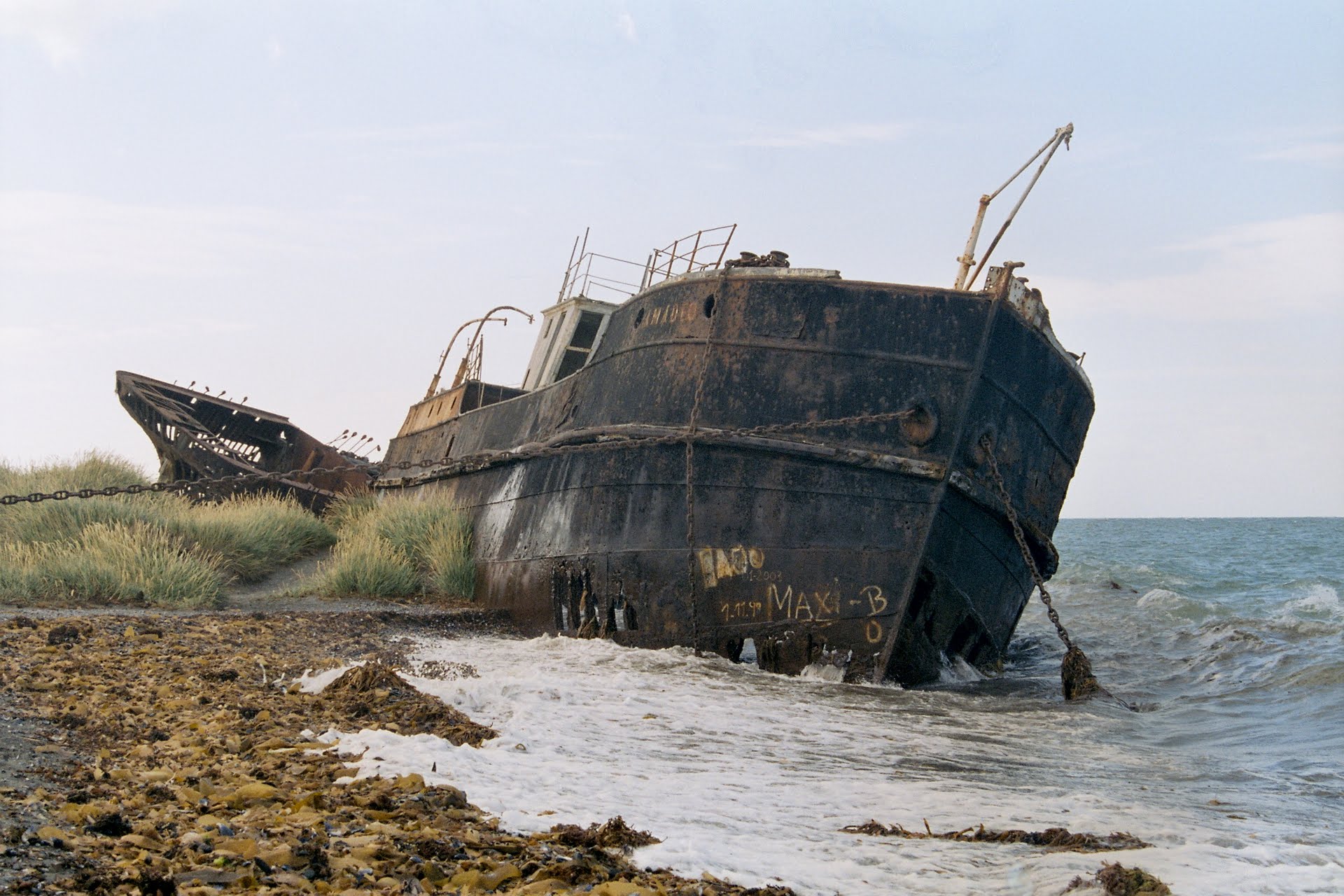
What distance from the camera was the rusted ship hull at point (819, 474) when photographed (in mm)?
7500

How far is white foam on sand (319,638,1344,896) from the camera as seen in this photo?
3557 mm

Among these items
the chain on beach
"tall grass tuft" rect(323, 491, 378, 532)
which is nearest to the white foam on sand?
the chain on beach

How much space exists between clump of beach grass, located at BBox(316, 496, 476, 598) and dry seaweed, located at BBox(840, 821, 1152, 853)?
7.77 m

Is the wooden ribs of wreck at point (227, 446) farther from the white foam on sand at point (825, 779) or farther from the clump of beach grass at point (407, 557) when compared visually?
the white foam on sand at point (825, 779)

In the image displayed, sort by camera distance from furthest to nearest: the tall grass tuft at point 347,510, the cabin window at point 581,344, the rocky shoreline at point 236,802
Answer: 1. the tall grass tuft at point 347,510
2. the cabin window at point 581,344
3. the rocky shoreline at point 236,802

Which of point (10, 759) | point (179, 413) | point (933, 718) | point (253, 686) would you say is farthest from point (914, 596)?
point (179, 413)

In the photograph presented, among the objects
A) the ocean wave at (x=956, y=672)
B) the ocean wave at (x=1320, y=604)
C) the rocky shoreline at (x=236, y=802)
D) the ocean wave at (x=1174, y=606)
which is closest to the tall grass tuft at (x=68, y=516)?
the rocky shoreline at (x=236, y=802)

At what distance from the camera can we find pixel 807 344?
7.87m

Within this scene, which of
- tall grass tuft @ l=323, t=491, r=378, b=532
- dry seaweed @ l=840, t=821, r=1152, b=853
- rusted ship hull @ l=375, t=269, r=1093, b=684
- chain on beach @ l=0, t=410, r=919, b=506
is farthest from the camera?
tall grass tuft @ l=323, t=491, r=378, b=532

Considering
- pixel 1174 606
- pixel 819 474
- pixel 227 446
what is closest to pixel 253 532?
pixel 227 446

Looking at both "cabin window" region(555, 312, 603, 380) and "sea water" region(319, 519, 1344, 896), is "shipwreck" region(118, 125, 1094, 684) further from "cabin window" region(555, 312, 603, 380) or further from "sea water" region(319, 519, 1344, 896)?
"cabin window" region(555, 312, 603, 380)

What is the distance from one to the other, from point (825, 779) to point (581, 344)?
9197 millimetres

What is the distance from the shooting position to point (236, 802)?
10.7 ft

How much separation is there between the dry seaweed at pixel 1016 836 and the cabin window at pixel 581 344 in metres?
9.59
